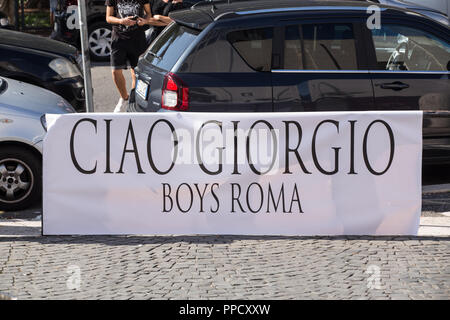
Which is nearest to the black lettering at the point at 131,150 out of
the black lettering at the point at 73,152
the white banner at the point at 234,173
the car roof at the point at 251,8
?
the white banner at the point at 234,173

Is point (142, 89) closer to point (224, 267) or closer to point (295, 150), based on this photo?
point (295, 150)

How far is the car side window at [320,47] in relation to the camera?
9008 millimetres

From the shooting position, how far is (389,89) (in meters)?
9.06

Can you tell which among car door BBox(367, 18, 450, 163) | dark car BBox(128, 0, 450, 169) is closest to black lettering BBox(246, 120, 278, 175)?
dark car BBox(128, 0, 450, 169)

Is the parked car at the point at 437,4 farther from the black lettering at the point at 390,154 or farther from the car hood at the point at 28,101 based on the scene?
the black lettering at the point at 390,154

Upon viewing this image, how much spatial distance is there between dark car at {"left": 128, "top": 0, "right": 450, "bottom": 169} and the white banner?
1.17m

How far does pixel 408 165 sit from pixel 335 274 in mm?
1485

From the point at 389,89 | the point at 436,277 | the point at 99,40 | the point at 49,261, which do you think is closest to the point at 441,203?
the point at 389,89

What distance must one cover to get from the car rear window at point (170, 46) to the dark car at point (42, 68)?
6.99 ft

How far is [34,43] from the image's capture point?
12141mm

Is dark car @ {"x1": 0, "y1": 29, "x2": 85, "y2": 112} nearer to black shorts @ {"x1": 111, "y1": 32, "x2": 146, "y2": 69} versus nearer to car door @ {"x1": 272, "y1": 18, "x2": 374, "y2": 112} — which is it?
black shorts @ {"x1": 111, "y1": 32, "x2": 146, "y2": 69}

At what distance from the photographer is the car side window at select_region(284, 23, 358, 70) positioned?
901 centimetres
